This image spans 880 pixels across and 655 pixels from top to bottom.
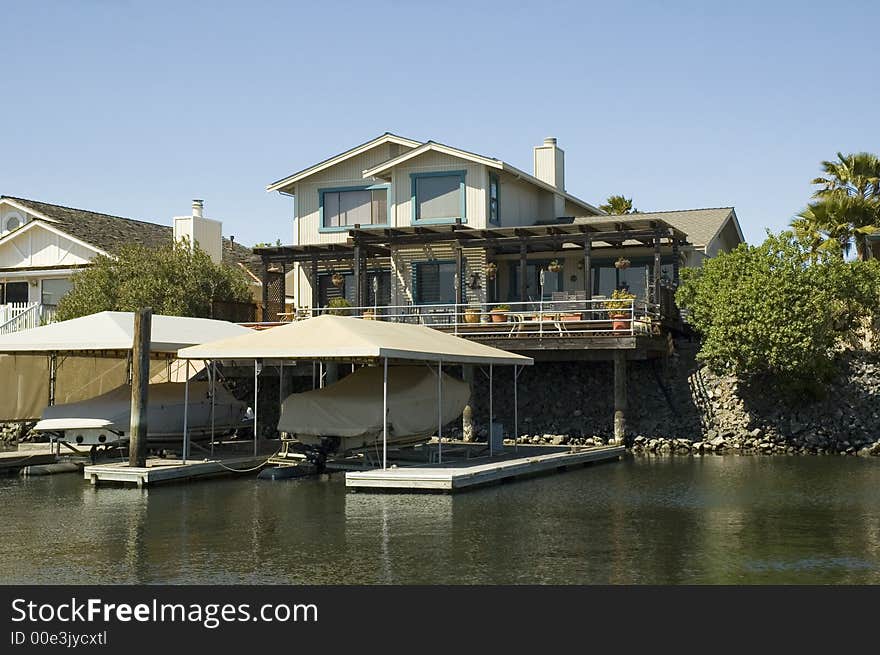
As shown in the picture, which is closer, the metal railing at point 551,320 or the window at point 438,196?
the metal railing at point 551,320

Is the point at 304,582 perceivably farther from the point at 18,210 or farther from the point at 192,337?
the point at 18,210

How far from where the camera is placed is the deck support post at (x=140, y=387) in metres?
24.7

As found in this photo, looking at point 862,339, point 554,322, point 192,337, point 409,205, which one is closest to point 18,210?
point 409,205

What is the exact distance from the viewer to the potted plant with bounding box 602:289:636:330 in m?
31.6

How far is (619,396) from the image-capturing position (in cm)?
3228

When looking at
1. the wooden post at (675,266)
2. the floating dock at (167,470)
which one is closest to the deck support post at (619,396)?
the wooden post at (675,266)

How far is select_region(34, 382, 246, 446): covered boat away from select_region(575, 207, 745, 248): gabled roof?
1661 cm

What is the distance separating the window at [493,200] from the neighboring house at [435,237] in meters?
0.07

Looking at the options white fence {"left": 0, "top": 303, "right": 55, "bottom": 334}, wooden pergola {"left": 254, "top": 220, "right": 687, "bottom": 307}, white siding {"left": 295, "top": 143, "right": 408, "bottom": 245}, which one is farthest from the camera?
white siding {"left": 295, "top": 143, "right": 408, "bottom": 245}

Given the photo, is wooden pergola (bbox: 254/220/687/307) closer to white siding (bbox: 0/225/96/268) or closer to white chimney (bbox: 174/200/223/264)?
white chimney (bbox: 174/200/223/264)

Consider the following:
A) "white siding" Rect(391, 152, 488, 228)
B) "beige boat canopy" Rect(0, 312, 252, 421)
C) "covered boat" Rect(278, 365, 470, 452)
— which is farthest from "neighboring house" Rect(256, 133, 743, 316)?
"covered boat" Rect(278, 365, 470, 452)

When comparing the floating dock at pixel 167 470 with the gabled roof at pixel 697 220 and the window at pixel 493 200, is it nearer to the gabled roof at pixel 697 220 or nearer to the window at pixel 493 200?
the window at pixel 493 200

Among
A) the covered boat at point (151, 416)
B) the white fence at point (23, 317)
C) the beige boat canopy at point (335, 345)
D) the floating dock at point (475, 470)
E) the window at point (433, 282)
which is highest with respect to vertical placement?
the window at point (433, 282)
